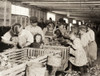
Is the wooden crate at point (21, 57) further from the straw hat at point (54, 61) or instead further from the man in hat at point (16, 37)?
the man in hat at point (16, 37)

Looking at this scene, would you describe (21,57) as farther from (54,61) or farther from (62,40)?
(62,40)

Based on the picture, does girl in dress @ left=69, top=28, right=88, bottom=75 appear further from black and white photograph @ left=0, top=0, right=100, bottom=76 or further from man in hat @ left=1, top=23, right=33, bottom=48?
man in hat @ left=1, top=23, right=33, bottom=48

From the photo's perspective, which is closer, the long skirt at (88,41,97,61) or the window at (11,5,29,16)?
the long skirt at (88,41,97,61)

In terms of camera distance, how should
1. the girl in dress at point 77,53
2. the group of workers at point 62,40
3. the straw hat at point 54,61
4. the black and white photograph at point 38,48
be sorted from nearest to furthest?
1. the black and white photograph at point 38,48
2. the straw hat at point 54,61
3. the group of workers at point 62,40
4. the girl in dress at point 77,53

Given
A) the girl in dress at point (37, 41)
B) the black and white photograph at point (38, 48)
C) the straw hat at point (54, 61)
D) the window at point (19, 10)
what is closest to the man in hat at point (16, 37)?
the black and white photograph at point (38, 48)

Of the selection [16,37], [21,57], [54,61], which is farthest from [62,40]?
[54,61]

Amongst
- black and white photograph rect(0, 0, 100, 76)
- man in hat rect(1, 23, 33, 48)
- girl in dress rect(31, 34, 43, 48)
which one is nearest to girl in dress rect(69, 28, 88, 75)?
black and white photograph rect(0, 0, 100, 76)

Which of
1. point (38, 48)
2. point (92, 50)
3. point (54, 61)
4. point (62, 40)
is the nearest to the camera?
point (54, 61)

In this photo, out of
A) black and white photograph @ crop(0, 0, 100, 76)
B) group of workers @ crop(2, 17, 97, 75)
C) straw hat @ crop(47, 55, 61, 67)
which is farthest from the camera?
group of workers @ crop(2, 17, 97, 75)

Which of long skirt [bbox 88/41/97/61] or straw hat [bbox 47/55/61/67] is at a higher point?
straw hat [bbox 47/55/61/67]

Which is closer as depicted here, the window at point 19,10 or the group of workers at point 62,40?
the group of workers at point 62,40

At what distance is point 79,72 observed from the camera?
19.5ft

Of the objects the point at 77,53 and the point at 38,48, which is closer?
the point at 38,48

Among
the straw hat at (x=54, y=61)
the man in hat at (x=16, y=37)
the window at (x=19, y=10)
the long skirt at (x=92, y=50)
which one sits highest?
the window at (x=19, y=10)
